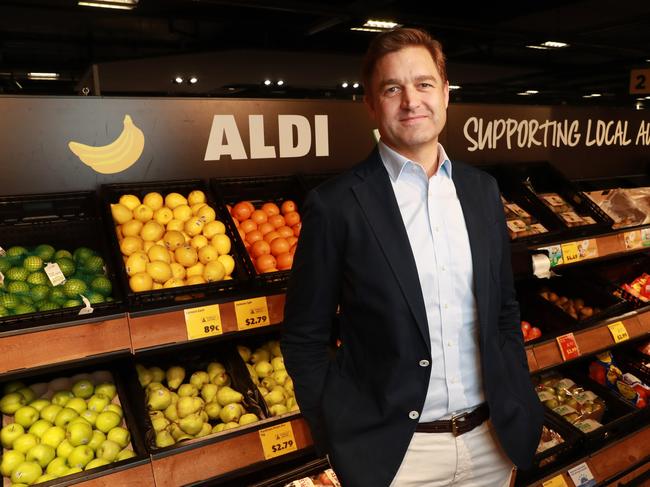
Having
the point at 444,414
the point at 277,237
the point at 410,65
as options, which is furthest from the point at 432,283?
the point at 277,237

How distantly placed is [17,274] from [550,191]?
9.22 feet

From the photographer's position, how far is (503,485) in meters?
1.56

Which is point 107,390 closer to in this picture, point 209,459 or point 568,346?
point 209,459

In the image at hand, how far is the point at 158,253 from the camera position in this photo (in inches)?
79.7

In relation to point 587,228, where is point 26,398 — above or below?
below

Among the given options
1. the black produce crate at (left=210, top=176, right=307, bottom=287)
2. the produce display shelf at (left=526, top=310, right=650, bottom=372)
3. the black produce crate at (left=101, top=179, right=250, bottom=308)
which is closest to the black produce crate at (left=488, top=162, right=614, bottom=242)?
the produce display shelf at (left=526, top=310, right=650, bottom=372)

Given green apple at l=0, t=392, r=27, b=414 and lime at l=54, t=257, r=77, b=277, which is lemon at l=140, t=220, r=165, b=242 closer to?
lime at l=54, t=257, r=77, b=277

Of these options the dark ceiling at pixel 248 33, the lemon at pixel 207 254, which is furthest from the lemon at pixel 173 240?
the dark ceiling at pixel 248 33

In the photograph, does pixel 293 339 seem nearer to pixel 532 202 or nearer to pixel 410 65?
pixel 410 65

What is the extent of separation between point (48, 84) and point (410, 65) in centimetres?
1147

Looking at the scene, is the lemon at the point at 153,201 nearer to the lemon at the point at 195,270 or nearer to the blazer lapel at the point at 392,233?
the lemon at the point at 195,270

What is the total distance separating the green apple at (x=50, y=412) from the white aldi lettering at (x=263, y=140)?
3.84 feet

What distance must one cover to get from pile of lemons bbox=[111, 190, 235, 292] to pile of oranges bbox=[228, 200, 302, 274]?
0.46 ft

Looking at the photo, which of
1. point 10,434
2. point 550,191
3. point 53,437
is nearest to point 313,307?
point 53,437
